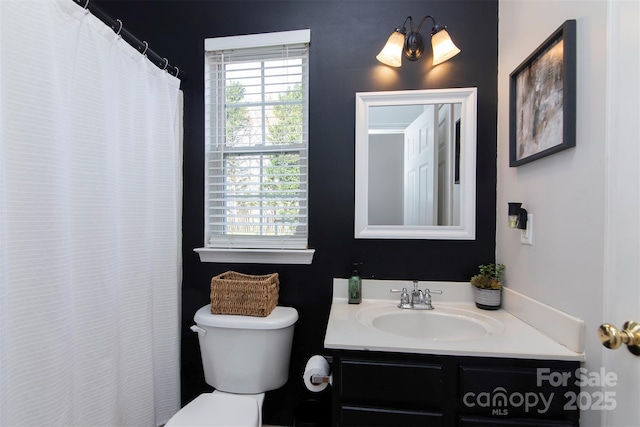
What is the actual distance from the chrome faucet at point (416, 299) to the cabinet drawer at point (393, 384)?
16.5 inches

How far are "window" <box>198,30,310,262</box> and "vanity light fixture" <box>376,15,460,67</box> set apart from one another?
0.43m

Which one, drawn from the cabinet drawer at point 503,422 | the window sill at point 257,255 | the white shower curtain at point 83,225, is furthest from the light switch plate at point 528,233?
the white shower curtain at point 83,225

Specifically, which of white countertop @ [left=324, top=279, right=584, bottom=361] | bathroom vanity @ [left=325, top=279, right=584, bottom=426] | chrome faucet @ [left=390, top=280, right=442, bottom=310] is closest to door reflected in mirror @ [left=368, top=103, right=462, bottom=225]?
chrome faucet @ [left=390, top=280, right=442, bottom=310]

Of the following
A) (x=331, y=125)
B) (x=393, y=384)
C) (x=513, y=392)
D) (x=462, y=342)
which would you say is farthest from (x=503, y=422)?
(x=331, y=125)

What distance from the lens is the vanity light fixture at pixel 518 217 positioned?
1.15 meters

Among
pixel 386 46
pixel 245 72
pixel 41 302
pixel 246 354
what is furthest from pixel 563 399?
pixel 245 72

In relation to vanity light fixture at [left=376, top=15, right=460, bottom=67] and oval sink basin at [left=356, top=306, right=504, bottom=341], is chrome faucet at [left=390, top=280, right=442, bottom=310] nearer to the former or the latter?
oval sink basin at [left=356, top=306, right=504, bottom=341]

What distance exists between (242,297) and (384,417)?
2.46 feet

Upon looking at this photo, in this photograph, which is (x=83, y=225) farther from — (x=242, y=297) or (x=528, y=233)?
(x=528, y=233)

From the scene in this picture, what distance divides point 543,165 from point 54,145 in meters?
1.67

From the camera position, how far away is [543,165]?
41.7 inches

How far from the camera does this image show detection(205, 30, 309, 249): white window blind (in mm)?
1530

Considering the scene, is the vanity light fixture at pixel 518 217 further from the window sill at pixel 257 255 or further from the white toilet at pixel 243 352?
the white toilet at pixel 243 352

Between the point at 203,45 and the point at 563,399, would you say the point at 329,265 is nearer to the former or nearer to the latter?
the point at 563,399
